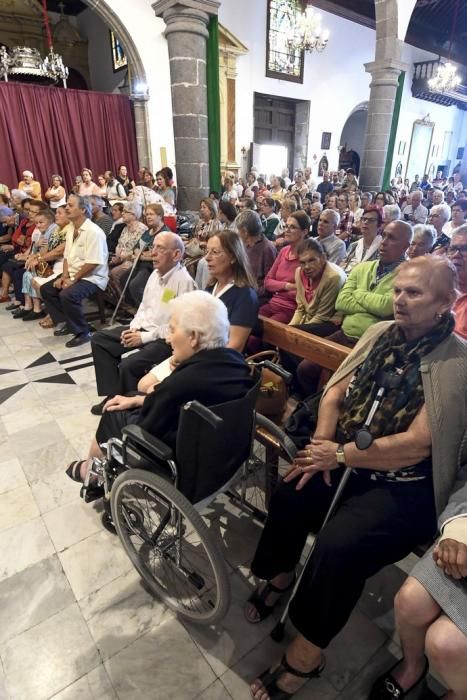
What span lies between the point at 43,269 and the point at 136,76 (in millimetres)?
6315

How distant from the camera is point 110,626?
1394 mm

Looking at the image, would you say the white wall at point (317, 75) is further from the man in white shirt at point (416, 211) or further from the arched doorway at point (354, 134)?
the man in white shirt at point (416, 211)

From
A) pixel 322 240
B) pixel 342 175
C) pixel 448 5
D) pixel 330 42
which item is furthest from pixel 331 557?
pixel 448 5

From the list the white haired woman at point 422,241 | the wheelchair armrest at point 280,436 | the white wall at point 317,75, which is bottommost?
the wheelchair armrest at point 280,436

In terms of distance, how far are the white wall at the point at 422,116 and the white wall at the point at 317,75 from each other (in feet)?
7.24

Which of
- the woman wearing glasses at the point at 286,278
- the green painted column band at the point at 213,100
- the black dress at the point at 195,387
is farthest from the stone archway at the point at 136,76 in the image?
the black dress at the point at 195,387

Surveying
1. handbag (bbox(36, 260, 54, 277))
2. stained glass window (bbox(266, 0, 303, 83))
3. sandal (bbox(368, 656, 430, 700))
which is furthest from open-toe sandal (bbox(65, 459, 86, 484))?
stained glass window (bbox(266, 0, 303, 83))

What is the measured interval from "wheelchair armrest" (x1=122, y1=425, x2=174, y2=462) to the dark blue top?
2.72 ft

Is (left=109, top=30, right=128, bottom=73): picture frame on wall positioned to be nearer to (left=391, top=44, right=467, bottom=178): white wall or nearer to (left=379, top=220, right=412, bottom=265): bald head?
(left=391, top=44, right=467, bottom=178): white wall

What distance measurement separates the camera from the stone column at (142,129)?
27.7 ft

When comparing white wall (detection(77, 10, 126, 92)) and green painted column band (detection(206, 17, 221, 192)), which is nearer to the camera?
green painted column band (detection(206, 17, 221, 192))

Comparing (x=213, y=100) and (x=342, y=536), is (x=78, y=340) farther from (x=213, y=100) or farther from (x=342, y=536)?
(x=213, y=100)

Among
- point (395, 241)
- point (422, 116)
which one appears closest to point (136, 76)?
point (395, 241)

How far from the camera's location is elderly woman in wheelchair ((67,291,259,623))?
122 cm
